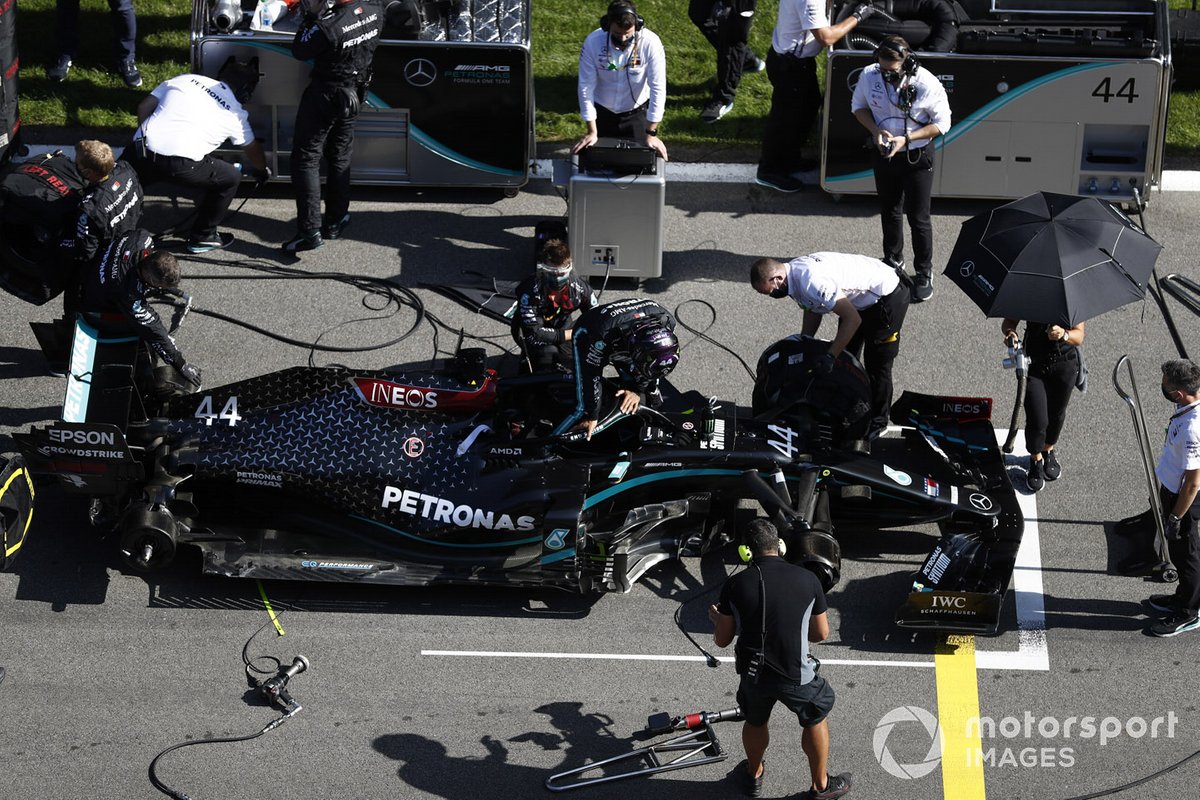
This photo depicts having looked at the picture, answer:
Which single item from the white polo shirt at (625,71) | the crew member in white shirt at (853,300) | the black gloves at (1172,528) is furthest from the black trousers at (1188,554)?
the white polo shirt at (625,71)

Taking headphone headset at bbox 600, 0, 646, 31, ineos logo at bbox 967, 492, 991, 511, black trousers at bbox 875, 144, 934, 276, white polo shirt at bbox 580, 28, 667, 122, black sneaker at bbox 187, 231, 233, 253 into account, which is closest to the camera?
ineos logo at bbox 967, 492, 991, 511

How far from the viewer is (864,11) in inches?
503

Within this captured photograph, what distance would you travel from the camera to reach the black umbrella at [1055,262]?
29.2ft

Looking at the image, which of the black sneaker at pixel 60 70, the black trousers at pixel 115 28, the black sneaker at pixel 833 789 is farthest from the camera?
the black sneaker at pixel 60 70

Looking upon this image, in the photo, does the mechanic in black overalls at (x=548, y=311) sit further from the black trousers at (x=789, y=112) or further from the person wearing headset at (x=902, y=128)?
the black trousers at (x=789, y=112)

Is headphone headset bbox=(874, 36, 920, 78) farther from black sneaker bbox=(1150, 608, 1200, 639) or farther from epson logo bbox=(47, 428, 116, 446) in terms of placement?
epson logo bbox=(47, 428, 116, 446)

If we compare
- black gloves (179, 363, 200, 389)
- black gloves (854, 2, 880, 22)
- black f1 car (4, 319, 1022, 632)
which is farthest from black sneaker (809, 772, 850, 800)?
black gloves (854, 2, 880, 22)

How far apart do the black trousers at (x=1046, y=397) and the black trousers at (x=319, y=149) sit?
5.46 m

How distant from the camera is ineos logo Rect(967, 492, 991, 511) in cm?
884

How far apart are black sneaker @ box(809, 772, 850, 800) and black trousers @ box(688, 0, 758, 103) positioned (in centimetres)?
778

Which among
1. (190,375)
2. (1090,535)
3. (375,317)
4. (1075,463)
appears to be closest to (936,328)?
(1075,463)

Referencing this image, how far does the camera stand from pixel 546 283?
9.70 meters

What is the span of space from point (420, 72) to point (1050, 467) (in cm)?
593

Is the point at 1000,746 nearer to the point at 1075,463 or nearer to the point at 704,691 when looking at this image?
the point at 704,691
